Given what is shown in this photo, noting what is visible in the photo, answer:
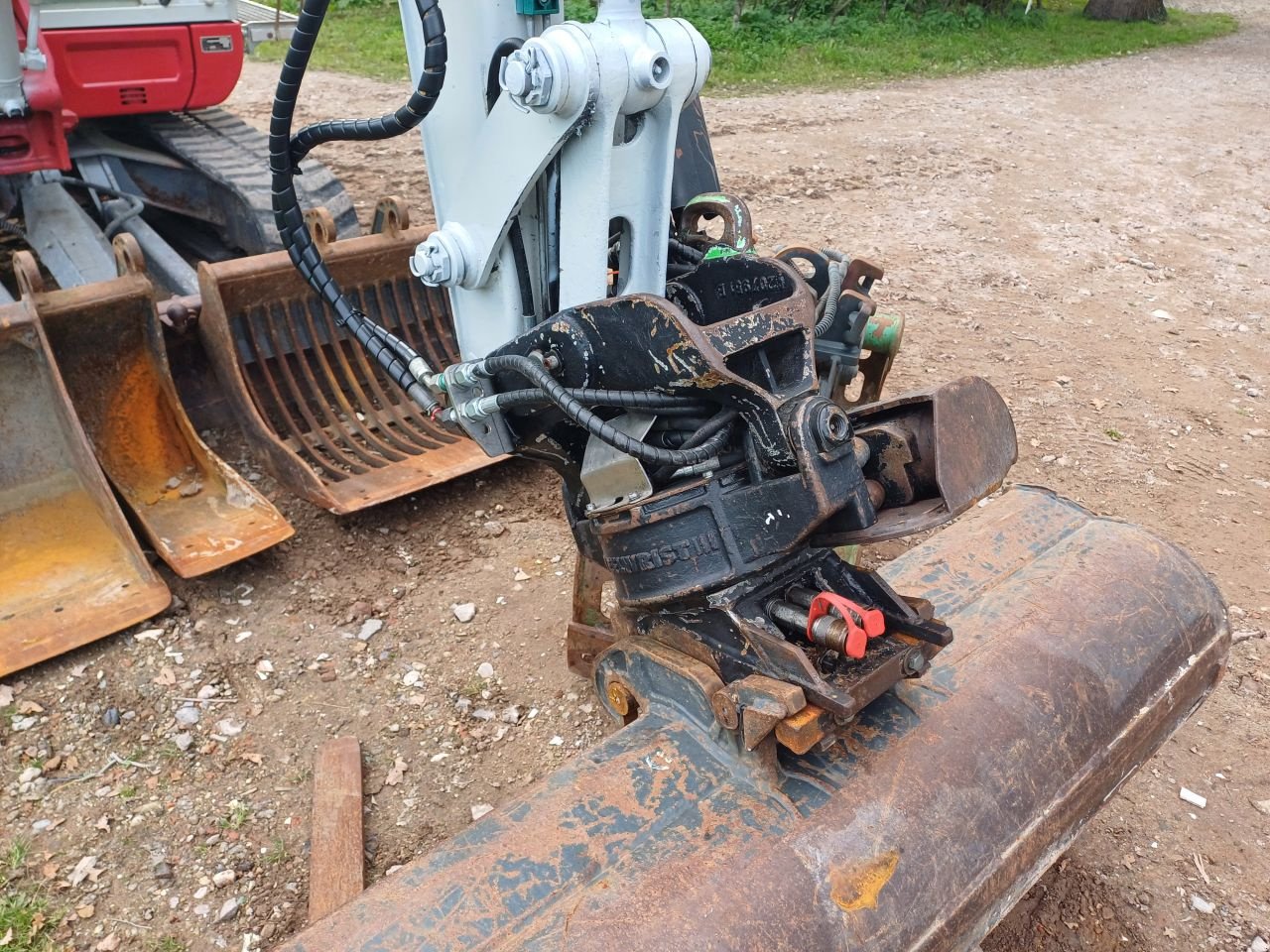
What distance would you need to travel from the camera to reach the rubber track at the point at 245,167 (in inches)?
171

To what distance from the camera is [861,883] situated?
5.08 ft

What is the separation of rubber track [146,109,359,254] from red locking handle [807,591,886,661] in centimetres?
313

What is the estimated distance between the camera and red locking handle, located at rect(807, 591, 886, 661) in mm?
1593

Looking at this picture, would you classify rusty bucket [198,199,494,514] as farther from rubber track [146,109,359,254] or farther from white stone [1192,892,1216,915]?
white stone [1192,892,1216,915]

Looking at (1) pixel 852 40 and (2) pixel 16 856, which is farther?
(1) pixel 852 40

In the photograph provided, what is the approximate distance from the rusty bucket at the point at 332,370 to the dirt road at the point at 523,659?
0.56ft

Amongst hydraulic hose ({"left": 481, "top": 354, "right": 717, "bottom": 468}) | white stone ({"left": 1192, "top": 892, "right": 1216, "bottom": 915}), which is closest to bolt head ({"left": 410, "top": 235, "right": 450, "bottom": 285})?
hydraulic hose ({"left": 481, "top": 354, "right": 717, "bottom": 468})

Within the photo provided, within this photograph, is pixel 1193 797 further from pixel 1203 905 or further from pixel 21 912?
pixel 21 912

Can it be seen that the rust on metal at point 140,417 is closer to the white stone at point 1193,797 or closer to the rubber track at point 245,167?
the rubber track at point 245,167

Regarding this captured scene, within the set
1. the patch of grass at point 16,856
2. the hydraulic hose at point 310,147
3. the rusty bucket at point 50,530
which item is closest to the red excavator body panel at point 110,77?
the rusty bucket at point 50,530

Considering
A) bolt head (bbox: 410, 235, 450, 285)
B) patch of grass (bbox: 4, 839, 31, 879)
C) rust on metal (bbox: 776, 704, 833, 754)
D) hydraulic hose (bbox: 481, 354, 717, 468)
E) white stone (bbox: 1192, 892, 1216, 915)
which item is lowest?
white stone (bbox: 1192, 892, 1216, 915)

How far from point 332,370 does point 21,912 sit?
2.05m

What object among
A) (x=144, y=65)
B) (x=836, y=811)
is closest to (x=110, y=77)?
(x=144, y=65)

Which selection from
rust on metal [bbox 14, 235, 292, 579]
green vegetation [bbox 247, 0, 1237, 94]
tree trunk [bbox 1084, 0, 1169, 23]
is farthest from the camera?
tree trunk [bbox 1084, 0, 1169, 23]
